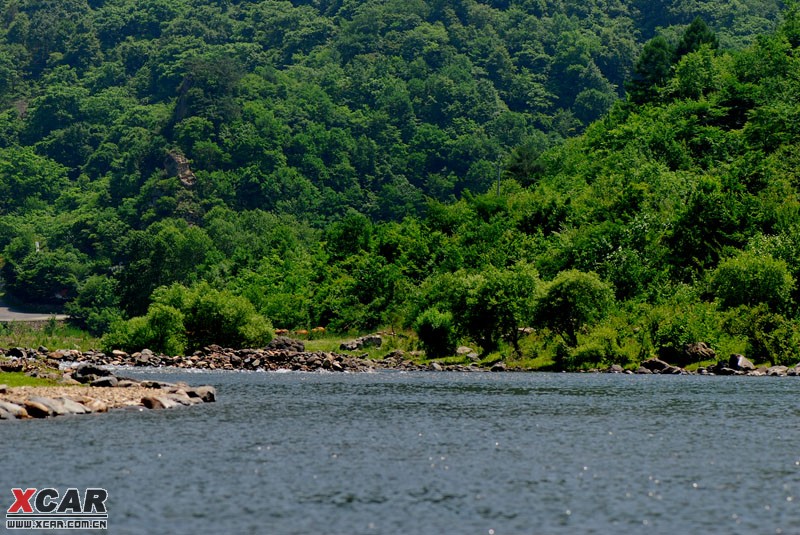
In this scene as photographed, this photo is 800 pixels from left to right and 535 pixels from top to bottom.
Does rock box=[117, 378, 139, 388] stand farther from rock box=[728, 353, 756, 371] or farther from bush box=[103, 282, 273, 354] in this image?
bush box=[103, 282, 273, 354]

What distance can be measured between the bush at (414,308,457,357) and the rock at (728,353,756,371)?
99.3 feet

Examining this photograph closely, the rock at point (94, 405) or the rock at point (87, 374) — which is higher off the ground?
the rock at point (94, 405)

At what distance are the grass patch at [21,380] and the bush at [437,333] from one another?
51542 millimetres

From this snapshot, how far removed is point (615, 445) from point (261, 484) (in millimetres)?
14940

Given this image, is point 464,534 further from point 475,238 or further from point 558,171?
point 558,171

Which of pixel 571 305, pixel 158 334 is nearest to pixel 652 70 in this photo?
pixel 571 305

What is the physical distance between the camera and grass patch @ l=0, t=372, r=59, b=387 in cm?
6090

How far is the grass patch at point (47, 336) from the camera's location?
14212cm

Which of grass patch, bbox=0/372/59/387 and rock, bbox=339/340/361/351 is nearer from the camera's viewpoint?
grass patch, bbox=0/372/59/387

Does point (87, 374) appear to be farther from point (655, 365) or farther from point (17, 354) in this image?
point (655, 365)

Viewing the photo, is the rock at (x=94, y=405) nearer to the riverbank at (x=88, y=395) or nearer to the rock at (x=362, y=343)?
the riverbank at (x=88, y=395)

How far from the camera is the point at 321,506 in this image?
32.1 m

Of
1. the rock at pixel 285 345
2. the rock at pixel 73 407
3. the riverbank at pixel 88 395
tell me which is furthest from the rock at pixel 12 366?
the rock at pixel 285 345

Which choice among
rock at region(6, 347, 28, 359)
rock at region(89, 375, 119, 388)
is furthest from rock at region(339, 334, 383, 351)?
rock at region(89, 375, 119, 388)
